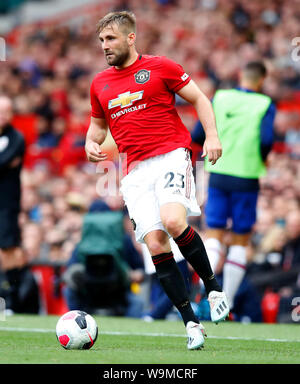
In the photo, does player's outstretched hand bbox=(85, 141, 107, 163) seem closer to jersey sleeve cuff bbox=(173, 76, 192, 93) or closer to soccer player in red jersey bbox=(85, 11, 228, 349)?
soccer player in red jersey bbox=(85, 11, 228, 349)

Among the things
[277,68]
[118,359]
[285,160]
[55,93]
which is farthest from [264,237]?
[55,93]

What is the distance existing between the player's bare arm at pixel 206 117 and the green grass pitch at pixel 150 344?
135cm

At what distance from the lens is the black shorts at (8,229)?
10.1m

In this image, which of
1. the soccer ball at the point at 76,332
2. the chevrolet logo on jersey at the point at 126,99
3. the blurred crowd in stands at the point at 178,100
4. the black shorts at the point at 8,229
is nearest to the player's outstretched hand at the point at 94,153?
the chevrolet logo on jersey at the point at 126,99

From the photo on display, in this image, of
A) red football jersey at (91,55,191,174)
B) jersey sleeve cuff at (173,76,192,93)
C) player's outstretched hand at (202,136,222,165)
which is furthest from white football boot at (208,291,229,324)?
jersey sleeve cuff at (173,76,192,93)

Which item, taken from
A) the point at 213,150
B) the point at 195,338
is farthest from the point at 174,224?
the point at 195,338

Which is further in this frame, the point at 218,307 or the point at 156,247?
the point at 156,247

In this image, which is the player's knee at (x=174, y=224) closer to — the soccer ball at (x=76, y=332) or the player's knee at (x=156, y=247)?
the player's knee at (x=156, y=247)

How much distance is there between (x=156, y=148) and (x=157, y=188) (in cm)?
30

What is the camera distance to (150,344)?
6.48 meters

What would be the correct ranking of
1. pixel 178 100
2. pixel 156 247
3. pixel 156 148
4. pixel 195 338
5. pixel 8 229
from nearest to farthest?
pixel 195 338, pixel 156 247, pixel 156 148, pixel 8 229, pixel 178 100

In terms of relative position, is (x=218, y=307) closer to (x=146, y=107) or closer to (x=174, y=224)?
(x=174, y=224)

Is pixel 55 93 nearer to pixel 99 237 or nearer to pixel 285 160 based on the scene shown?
pixel 285 160
